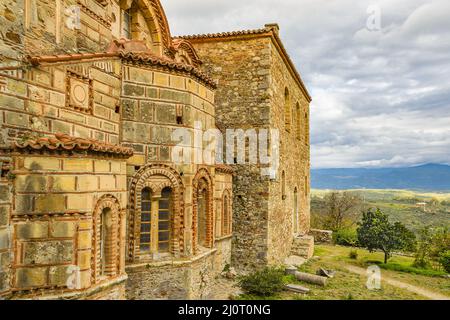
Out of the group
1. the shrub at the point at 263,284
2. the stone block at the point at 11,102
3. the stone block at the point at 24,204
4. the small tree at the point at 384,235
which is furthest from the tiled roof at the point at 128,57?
the small tree at the point at 384,235

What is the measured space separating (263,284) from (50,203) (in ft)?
25.7

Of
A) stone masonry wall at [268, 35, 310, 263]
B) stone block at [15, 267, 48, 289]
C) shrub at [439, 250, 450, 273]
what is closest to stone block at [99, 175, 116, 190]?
stone block at [15, 267, 48, 289]

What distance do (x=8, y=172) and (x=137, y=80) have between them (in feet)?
12.0

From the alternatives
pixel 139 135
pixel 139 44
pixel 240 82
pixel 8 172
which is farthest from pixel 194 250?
pixel 240 82

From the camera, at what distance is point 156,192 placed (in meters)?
8.30

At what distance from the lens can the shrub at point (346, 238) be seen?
2385cm

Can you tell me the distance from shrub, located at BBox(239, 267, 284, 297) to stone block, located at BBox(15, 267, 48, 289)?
286 inches

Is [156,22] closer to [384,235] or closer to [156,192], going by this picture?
[156,192]

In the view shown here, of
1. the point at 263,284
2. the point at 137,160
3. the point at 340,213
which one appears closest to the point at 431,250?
the point at 340,213

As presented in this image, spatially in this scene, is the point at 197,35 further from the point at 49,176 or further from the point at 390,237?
the point at 390,237

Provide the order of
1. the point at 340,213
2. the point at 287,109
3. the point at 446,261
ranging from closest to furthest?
the point at 446,261 → the point at 287,109 → the point at 340,213

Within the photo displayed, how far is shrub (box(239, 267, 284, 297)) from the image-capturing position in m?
11.3

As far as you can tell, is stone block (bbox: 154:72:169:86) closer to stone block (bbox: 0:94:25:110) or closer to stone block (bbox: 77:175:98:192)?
stone block (bbox: 77:175:98:192)

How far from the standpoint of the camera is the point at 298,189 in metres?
20.9
